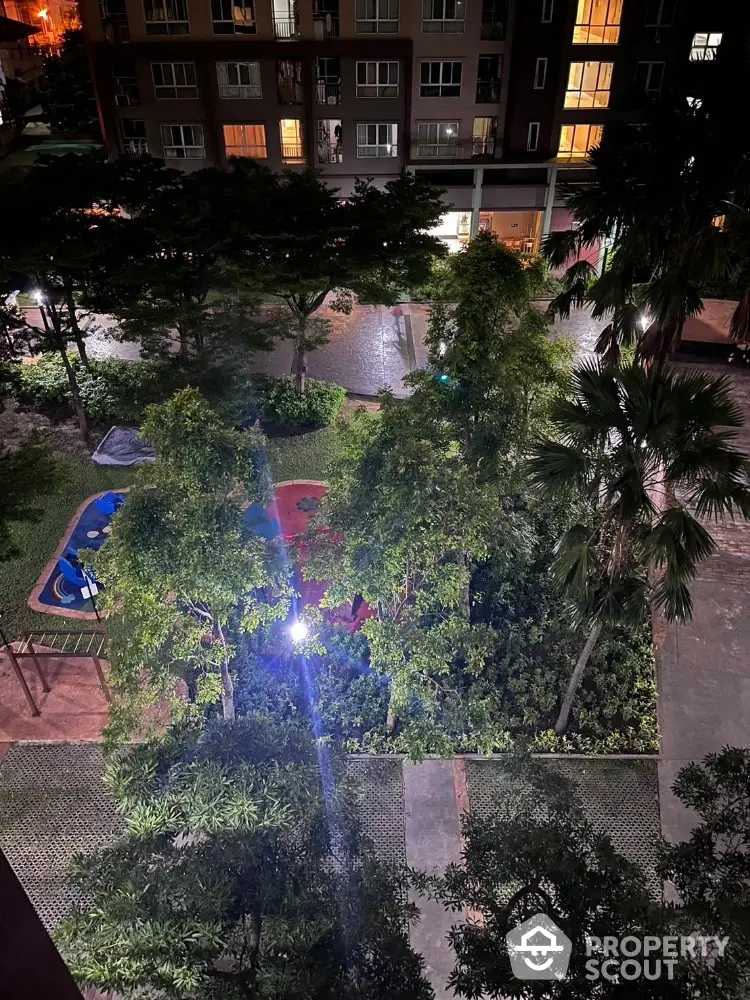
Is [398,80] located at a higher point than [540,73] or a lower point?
lower

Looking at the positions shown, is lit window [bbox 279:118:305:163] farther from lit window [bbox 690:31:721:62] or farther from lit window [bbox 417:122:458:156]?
lit window [bbox 690:31:721:62]

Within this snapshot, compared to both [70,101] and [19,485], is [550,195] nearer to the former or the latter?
[19,485]

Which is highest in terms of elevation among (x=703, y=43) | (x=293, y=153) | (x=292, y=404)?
(x=703, y=43)

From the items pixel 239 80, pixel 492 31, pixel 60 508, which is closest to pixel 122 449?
pixel 60 508

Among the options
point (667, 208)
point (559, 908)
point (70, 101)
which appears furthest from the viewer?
point (70, 101)

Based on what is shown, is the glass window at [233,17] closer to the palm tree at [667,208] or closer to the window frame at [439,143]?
the window frame at [439,143]

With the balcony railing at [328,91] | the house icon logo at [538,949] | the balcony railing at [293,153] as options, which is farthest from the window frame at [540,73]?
the house icon logo at [538,949]
